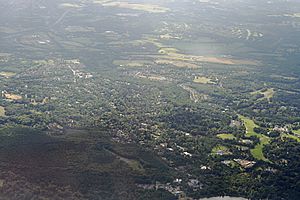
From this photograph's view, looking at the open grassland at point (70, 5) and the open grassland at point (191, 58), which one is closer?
the open grassland at point (191, 58)

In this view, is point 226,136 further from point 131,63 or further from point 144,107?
point 131,63

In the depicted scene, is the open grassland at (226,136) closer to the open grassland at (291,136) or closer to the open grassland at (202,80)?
the open grassland at (291,136)

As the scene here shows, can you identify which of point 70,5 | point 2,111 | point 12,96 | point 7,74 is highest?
point 70,5

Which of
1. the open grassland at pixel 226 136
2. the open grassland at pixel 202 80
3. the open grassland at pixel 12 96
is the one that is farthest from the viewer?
the open grassland at pixel 202 80

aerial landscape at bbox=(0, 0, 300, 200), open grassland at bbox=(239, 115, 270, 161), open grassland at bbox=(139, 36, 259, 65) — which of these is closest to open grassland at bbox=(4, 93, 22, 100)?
aerial landscape at bbox=(0, 0, 300, 200)

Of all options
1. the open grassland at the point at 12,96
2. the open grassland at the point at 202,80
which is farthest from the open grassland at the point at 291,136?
the open grassland at the point at 12,96

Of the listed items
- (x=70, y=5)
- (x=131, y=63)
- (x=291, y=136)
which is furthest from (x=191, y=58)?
(x=70, y=5)

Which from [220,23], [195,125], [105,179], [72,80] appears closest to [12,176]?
[105,179]
